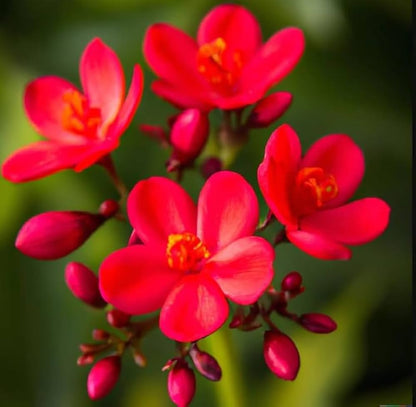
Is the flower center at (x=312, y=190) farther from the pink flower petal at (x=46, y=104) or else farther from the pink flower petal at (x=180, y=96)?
the pink flower petal at (x=46, y=104)

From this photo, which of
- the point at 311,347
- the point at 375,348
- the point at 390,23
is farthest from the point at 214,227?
the point at 390,23

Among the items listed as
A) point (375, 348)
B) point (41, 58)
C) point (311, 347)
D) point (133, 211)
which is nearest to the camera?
point (133, 211)

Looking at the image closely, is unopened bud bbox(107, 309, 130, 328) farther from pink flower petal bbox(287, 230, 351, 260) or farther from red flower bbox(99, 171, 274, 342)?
pink flower petal bbox(287, 230, 351, 260)

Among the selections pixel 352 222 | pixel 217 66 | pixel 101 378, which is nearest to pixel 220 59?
pixel 217 66

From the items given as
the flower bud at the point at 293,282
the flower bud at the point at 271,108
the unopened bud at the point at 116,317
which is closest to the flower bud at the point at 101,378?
the unopened bud at the point at 116,317

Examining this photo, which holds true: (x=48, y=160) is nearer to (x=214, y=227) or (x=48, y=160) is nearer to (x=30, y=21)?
(x=214, y=227)

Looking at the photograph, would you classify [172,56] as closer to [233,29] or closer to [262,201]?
[233,29]

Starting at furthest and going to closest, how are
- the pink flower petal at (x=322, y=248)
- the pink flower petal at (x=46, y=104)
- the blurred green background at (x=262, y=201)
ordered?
the blurred green background at (x=262, y=201), the pink flower petal at (x=46, y=104), the pink flower petal at (x=322, y=248)
